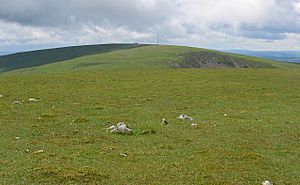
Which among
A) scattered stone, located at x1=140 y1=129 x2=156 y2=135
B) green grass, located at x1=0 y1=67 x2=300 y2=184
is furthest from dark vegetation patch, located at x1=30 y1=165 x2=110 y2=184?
scattered stone, located at x1=140 y1=129 x2=156 y2=135

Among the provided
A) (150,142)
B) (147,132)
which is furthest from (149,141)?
(147,132)

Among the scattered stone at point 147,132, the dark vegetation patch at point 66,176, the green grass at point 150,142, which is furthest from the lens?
the scattered stone at point 147,132

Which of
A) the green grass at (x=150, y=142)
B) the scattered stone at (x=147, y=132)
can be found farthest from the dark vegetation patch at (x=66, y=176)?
the scattered stone at (x=147, y=132)

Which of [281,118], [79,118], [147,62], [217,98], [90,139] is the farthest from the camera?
[147,62]

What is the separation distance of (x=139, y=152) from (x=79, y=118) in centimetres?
1012

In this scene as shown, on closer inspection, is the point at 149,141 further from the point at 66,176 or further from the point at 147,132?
the point at 66,176

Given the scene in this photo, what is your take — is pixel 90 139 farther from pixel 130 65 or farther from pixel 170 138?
pixel 130 65

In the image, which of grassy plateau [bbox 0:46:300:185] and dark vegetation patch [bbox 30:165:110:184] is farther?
grassy plateau [bbox 0:46:300:185]

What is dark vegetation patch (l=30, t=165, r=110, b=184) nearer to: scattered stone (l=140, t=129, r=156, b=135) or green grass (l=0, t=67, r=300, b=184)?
green grass (l=0, t=67, r=300, b=184)

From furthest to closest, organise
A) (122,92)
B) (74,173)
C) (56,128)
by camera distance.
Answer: (122,92)
(56,128)
(74,173)

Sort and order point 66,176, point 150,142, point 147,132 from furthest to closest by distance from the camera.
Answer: point 147,132 → point 150,142 → point 66,176

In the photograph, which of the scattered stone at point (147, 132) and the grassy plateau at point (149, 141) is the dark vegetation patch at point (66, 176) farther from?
the scattered stone at point (147, 132)

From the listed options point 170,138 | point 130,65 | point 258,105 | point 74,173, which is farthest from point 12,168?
point 130,65

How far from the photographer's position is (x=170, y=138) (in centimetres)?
2170
